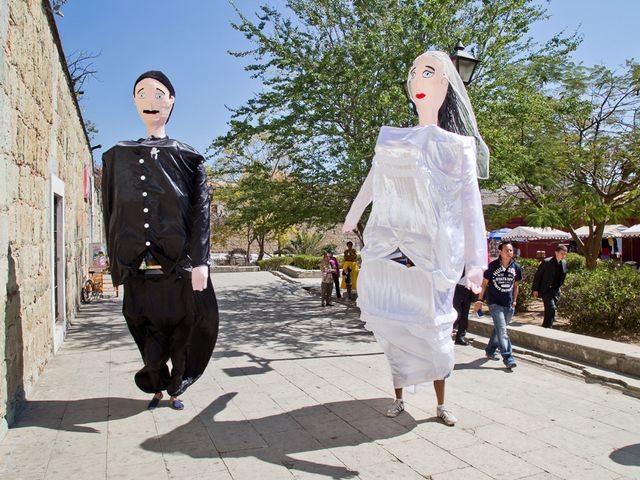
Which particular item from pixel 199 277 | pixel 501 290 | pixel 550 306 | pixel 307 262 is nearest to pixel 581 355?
pixel 501 290

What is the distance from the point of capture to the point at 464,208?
13.1 feet

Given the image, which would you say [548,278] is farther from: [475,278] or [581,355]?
[475,278]

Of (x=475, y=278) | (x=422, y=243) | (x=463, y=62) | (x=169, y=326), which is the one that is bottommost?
(x=169, y=326)

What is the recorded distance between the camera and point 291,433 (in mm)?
3873

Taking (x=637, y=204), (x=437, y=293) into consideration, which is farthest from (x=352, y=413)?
(x=637, y=204)

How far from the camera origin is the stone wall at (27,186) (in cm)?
380

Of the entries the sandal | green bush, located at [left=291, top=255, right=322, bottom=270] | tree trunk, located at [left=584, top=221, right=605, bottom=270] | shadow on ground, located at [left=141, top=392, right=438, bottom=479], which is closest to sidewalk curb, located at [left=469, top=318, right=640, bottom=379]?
shadow on ground, located at [left=141, top=392, right=438, bottom=479]

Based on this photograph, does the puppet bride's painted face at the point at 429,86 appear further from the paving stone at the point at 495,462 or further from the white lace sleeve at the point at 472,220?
the paving stone at the point at 495,462

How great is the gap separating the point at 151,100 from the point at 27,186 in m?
1.52

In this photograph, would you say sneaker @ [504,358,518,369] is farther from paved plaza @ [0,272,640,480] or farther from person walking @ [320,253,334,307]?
person walking @ [320,253,334,307]

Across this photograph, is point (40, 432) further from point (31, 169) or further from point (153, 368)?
point (31, 169)

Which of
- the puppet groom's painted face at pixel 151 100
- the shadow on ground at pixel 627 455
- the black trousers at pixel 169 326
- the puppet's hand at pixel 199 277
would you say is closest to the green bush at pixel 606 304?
the shadow on ground at pixel 627 455

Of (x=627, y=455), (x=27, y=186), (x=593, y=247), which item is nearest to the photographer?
(x=627, y=455)

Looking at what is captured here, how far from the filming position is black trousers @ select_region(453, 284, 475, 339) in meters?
7.65
